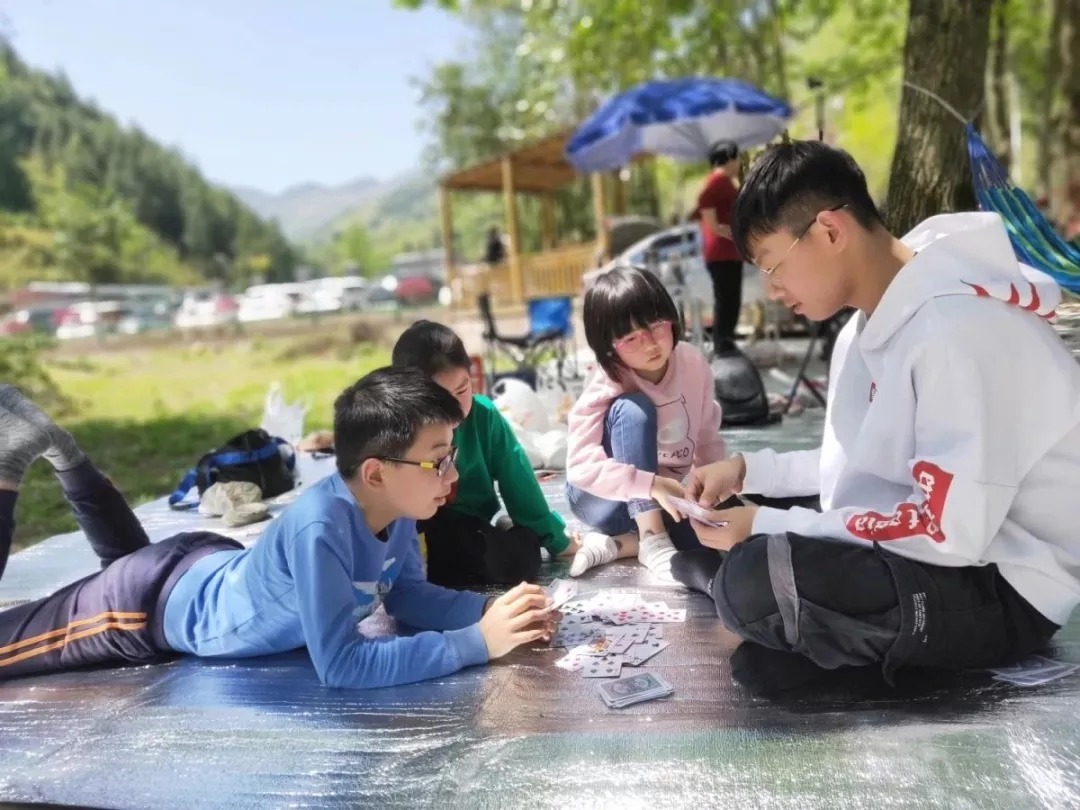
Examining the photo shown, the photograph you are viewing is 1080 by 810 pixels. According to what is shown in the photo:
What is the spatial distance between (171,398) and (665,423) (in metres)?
8.93

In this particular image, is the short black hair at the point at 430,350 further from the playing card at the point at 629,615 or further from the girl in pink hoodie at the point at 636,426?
the playing card at the point at 629,615

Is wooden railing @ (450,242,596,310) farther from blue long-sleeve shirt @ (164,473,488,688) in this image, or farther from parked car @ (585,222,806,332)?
blue long-sleeve shirt @ (164,473,488,688)

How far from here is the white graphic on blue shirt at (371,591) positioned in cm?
178

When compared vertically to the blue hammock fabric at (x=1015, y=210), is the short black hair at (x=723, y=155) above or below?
above

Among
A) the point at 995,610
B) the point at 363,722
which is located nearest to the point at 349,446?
the point at 363,722

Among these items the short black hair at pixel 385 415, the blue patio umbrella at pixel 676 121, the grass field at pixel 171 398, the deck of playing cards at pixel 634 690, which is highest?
the blue patio umbrella at pixel 676 121

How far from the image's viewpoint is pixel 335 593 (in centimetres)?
158

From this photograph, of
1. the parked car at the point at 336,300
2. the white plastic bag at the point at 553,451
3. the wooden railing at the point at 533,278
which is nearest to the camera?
the white plastic bag at the point at 553,451

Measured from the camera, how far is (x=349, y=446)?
67.2 inches

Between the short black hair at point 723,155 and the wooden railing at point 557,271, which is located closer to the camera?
the short black hair at point 723,155

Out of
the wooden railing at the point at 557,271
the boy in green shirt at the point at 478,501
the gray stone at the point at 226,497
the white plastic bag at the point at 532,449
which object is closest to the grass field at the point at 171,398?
the gray stone at the point at 226,497

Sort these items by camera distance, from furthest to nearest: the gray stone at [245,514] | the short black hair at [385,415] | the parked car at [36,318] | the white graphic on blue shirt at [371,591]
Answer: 1. the parked car at [36,318]
2. the gray stone at [245,514]
3. the white graphic on blue shirt at [371,591]
4. the short black hair at [385,415]

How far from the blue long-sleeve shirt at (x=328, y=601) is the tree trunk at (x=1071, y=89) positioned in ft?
32.4

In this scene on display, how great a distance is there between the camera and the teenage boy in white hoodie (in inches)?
52.7
